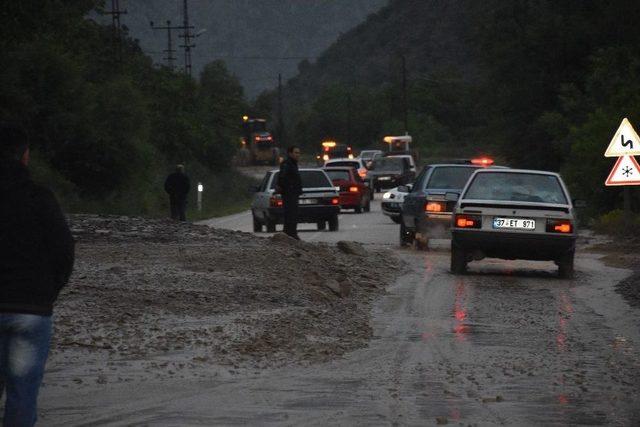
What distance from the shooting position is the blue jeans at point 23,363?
670cm

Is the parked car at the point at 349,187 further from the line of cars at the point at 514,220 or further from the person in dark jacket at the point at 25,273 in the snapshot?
the person in dark jacket at the point at 25,273

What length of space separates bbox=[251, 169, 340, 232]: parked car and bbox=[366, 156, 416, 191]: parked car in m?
29.1

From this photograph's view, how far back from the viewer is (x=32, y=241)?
6797 millimetres

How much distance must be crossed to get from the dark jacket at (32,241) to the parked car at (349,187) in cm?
4236

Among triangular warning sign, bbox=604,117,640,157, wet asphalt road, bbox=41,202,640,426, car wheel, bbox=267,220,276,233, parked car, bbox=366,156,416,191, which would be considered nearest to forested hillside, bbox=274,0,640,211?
parked car, bbox=366,156,416,191

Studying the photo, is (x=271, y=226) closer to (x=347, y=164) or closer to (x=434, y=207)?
(x=434, y=207)

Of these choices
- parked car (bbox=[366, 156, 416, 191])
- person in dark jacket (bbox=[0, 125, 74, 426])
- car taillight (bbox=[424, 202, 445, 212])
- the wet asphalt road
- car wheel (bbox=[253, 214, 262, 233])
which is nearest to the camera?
person in dark jacket (bbox=[0, 125, 74, 426])

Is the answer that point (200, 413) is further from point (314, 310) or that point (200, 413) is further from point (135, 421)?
point (314, 310)

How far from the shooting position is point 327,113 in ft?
573

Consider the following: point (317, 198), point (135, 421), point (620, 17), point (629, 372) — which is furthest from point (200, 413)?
point (620, 17)

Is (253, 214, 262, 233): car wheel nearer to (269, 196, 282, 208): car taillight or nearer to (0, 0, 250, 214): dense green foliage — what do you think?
(269, 196, 282, 208): car taillight

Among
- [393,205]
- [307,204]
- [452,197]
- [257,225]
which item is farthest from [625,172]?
[393,205]

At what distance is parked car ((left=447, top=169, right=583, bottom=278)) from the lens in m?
19.8

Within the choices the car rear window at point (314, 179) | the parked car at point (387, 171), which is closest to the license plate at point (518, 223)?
the car rear window at point (314, 179)
